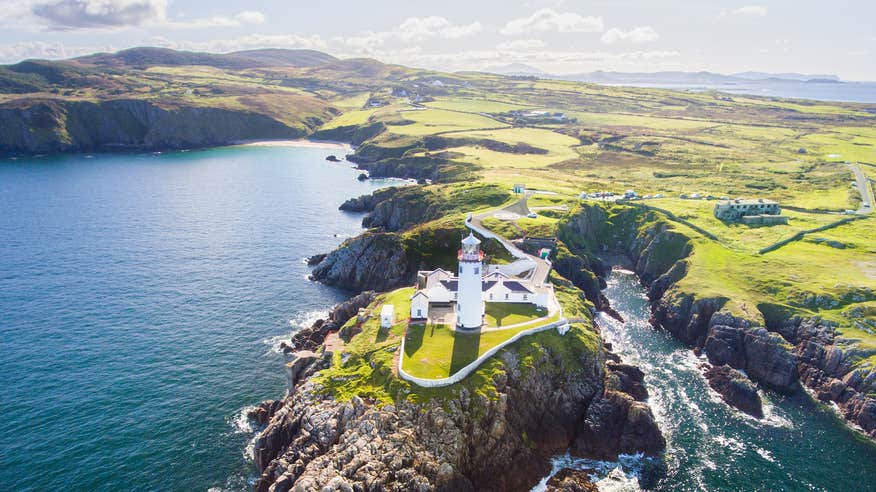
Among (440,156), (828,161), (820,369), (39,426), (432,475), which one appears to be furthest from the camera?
(440,156)

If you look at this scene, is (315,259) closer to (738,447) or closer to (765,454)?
(738,447)

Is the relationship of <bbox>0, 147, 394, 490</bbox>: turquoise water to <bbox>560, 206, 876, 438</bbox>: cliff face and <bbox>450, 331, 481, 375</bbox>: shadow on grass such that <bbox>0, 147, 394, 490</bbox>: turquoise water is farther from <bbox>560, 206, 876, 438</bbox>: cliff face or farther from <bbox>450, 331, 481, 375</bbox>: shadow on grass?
<bbox>560, 206, 876, 438</bbox>: cliff face

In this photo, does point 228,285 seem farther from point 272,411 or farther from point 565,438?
point 565,438

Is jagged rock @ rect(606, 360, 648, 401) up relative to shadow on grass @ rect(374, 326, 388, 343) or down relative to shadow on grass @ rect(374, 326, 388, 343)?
down

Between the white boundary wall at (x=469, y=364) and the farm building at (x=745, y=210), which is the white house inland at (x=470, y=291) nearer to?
the white boundary wall at (x=469, y=364)

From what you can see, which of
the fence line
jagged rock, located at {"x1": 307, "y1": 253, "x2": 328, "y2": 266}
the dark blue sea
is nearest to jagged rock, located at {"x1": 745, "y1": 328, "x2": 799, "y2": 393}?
the dark blue sea

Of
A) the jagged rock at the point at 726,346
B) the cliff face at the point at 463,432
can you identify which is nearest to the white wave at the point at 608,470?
the cliff face at the point at 463,432

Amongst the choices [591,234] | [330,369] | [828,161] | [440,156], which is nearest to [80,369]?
[330,369]
